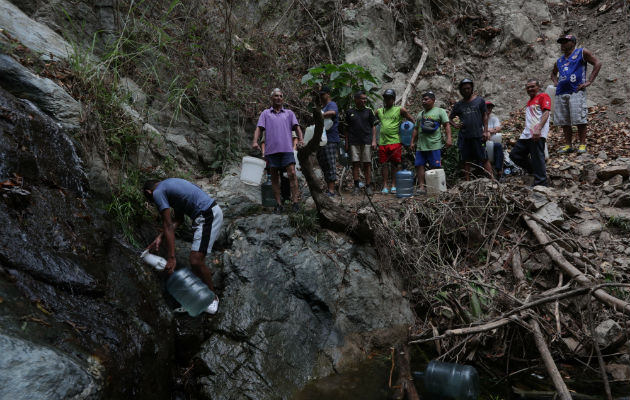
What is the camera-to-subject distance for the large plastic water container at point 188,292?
419cm

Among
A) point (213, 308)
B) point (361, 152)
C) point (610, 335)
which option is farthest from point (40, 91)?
point (610, 335)

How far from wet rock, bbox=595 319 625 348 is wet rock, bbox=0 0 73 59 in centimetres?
720

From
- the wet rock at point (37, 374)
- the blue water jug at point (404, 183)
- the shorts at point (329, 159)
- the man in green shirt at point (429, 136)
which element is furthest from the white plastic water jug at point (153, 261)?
the man in green shirt at point (429, 136)

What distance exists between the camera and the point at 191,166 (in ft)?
23.5

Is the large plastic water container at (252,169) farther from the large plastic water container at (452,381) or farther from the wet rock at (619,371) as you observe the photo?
the wet rock at (619,371)

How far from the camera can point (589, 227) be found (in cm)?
560

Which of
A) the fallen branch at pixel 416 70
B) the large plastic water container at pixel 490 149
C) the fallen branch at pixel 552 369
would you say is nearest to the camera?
the fallen branch at pixel 552 369

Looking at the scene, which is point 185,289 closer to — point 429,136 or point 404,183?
point 404,183

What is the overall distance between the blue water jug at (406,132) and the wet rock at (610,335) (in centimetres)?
392

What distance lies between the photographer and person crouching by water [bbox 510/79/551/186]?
622 cm

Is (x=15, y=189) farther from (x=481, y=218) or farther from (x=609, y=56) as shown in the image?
(x=609, y=56)

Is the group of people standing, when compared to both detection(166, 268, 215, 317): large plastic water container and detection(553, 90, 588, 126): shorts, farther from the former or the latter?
detection(166, 268, 215, 317): large plastic water container

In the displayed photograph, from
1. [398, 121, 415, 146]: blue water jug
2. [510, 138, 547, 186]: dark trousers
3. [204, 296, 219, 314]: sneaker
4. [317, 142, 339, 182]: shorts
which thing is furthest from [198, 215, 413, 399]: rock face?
[510, 138, 547, 186]: dark trousers

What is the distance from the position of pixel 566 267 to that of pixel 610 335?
84cm
